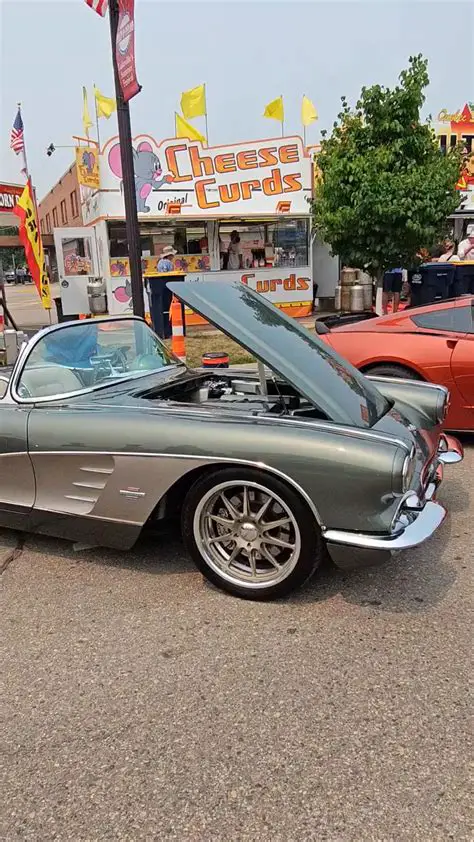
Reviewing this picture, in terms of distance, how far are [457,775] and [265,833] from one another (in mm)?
630

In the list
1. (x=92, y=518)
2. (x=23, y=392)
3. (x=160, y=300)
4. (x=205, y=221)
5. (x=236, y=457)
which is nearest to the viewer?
(x=236, y=457)

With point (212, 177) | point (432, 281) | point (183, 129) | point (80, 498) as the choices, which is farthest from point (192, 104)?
point (80, 498)

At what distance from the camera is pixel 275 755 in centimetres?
201

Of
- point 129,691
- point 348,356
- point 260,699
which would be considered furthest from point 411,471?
point 348,356

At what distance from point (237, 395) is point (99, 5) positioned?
207 inches

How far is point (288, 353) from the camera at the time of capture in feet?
10.7

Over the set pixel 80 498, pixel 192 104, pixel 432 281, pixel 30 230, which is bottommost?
pixel 80 498

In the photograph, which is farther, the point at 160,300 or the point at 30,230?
the point at 30,230

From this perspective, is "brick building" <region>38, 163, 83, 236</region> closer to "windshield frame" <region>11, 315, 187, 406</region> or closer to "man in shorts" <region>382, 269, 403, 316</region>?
"man in shorts" <region>382, 269, 403, 316</region>

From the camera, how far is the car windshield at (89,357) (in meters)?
3.52

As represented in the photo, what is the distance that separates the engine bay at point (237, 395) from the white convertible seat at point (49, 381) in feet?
1.43

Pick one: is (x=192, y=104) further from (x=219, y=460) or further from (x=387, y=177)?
(x=219, y=460)

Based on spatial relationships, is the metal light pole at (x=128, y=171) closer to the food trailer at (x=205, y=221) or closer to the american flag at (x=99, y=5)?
the american flag at (x=99, y=5)

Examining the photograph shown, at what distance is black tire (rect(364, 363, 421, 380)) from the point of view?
536 centimetres
